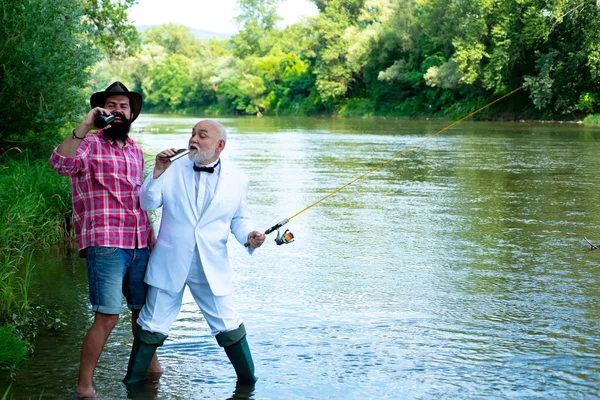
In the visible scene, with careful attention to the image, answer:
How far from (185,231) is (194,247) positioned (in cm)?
11

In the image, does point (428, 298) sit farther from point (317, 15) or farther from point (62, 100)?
point (317, 15)

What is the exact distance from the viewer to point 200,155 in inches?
193

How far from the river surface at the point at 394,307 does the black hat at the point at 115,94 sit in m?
1.71

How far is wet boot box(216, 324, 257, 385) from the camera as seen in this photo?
5020 mm

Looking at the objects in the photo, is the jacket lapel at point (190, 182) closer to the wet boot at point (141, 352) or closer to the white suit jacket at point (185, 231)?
the white suit jacket at point (185, 231)

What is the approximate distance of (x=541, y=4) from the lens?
46.4 m

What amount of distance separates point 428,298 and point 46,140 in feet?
28.8

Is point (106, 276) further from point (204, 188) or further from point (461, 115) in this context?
point (461, 115)

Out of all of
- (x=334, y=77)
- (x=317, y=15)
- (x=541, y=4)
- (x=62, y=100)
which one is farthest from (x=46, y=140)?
(x=317, y=15)

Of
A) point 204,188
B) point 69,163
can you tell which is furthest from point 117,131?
point 204,188

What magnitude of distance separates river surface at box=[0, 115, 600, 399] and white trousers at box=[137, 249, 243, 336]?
1.51 ft

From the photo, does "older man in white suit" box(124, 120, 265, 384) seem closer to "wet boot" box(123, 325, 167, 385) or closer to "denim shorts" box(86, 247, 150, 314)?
"wet boot" box(123, 325, 167, 385)

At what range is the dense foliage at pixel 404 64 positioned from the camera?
46.0 meters

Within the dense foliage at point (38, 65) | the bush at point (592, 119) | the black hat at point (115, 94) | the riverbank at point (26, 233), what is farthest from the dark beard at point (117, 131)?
the bush at point (592, 119)
